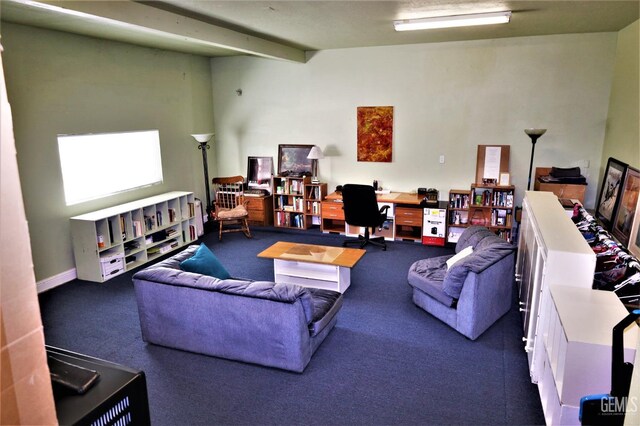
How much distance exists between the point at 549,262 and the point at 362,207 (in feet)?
11.3

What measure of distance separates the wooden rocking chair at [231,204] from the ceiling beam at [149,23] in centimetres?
240

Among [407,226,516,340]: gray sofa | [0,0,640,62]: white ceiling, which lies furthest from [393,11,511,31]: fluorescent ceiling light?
[407,226,516,340]: gray sofa

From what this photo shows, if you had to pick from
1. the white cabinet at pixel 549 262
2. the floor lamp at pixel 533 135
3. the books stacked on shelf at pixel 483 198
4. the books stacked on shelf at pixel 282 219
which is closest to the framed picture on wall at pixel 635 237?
the white cabinet at pixel 549 262

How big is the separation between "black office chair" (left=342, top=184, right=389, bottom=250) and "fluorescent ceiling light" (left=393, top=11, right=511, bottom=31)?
216 centimetres

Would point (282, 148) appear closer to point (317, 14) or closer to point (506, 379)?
point (317, 14)

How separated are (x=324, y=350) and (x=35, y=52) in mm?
4620

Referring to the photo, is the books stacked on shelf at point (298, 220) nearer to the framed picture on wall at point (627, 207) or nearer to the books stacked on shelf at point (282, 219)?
the books stacked on shelf at point (282, 219)

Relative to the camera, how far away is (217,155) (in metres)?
8.28

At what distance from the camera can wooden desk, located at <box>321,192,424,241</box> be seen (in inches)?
261

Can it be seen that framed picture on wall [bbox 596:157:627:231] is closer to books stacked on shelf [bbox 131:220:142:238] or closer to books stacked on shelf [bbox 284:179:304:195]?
books stacked on shelf [bbox 284:179:304:195]

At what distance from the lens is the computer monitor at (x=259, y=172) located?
7918 mm

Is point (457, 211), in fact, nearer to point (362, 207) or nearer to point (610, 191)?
point (362, 207)

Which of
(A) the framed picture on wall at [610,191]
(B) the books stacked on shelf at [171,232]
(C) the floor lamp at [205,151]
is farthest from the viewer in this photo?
(C) the floor lamp at [205,151]

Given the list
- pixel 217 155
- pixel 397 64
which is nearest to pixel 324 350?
pixel 397 64
